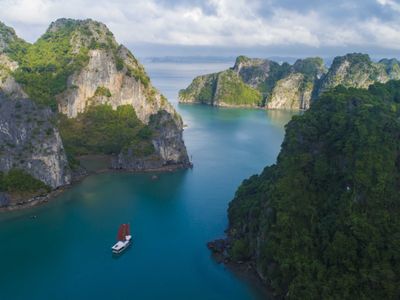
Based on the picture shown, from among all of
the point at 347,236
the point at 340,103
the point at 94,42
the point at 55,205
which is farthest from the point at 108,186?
the point at 94,42

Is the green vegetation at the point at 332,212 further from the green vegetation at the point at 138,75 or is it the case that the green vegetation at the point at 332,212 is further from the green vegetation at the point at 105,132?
the green vegetation at the point at 138,75

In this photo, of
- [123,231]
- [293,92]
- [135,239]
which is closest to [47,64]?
[123,231]

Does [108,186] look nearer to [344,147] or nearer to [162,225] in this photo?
[162,225]

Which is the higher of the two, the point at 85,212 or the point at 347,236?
the point at 347,236

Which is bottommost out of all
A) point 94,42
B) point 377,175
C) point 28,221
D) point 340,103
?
point 28,221

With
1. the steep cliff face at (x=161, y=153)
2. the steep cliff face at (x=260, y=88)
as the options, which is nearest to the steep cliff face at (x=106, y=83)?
the steep cliff face at (x=161, y=153)

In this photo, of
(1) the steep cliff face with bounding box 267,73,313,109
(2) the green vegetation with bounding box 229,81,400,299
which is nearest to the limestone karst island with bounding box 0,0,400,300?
(2) the green vegetation with bounding box 229,81,400,299
